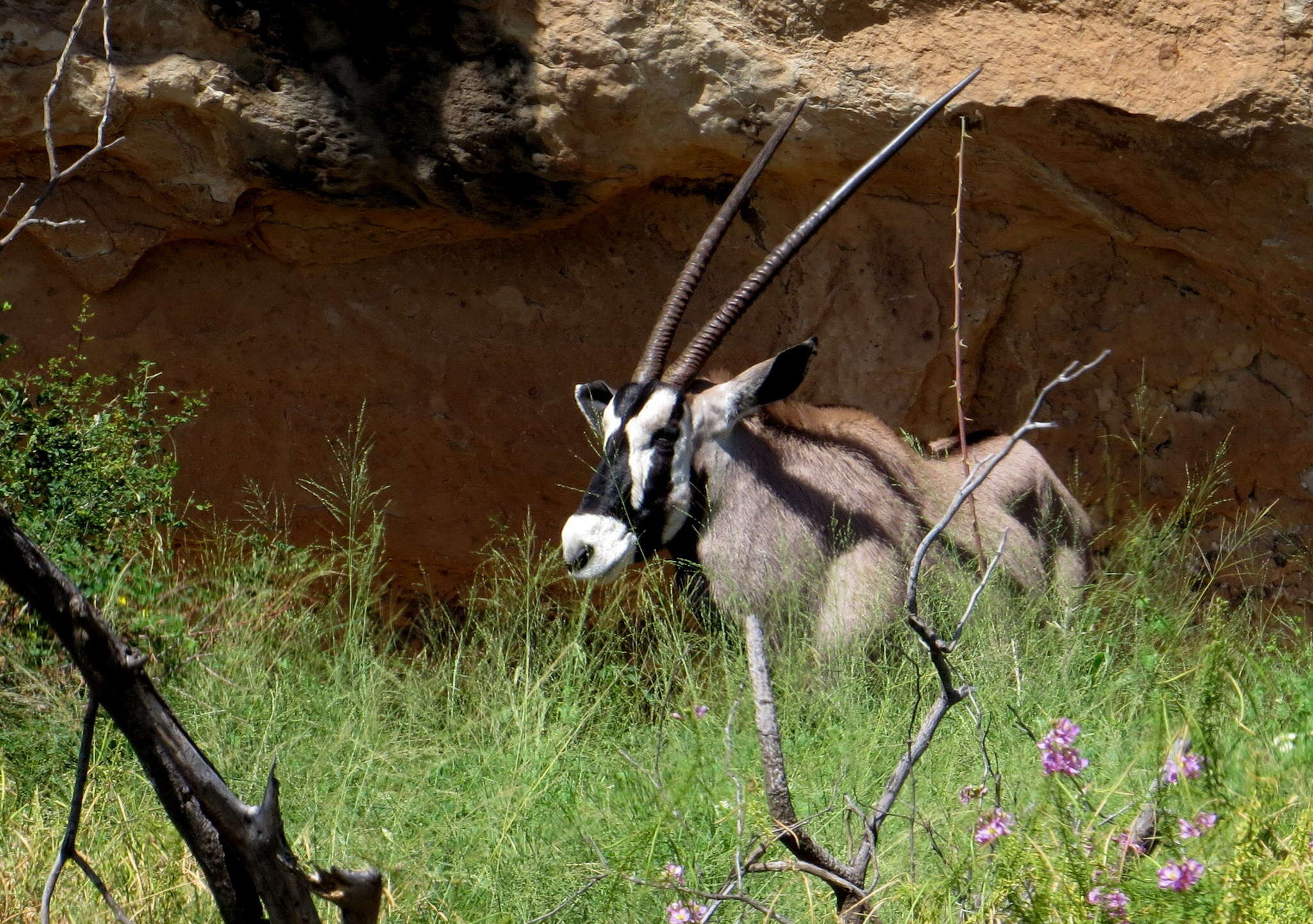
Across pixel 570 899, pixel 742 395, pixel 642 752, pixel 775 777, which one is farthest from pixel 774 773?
pixel 742 395

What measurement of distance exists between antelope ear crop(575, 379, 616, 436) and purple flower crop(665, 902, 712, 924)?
2.61 meters

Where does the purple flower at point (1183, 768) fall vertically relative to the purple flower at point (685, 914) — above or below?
above

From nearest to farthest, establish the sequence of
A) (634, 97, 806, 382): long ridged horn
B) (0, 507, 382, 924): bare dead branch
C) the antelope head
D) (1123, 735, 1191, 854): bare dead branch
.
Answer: (0, 507, 382, 924): bare dead branch, (1123, 735, 1191, 854): bare dead branch, the antelope head, (634, 97, 806, 382): long ridged horn

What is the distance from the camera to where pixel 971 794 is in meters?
2.75

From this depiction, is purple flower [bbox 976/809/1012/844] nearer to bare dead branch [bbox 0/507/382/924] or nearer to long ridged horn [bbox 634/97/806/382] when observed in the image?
bare dead branch [bbox 0/507/382/924]

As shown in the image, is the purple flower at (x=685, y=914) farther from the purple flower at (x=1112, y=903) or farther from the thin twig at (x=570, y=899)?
the purple flower at (x=1112, y=903)

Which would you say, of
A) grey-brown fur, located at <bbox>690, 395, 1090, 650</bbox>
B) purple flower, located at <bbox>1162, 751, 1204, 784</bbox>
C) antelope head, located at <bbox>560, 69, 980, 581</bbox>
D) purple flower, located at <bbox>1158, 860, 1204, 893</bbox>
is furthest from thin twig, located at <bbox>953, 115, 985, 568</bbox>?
purple flower, located at <bbox>1158, 860, 1204, 893</bbox>

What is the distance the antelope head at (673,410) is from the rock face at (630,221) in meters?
0.42

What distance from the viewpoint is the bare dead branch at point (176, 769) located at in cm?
209

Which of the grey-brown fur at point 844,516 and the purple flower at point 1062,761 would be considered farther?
the grey-brown fur at point 844,516

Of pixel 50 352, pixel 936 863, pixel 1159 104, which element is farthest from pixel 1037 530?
pixel 50 352

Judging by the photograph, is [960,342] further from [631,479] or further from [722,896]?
[722,896]

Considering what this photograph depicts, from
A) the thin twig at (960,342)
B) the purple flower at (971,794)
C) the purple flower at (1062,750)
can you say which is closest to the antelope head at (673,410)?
the thin twig at (960,342)

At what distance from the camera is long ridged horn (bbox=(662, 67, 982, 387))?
486 cm
